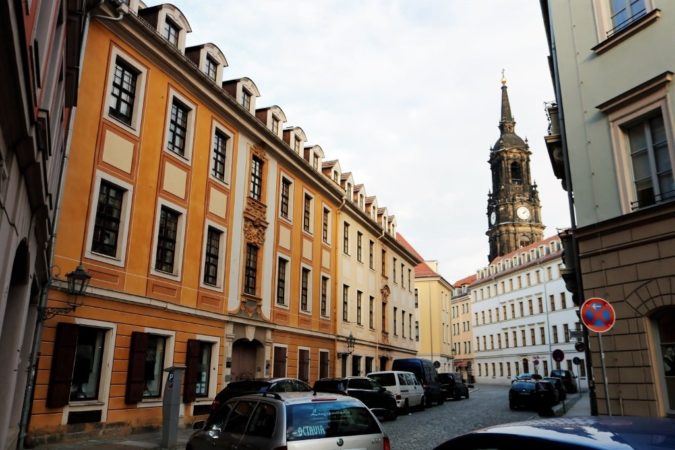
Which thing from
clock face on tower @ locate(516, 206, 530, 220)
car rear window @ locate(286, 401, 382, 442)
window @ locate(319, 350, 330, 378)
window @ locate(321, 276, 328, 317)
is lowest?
car rear window @ locate(286, 401, 382, 442)

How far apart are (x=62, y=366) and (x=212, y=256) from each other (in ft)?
24.4

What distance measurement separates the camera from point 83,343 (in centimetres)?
1441

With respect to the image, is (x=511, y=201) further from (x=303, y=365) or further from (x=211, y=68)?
(x=211, y=68)

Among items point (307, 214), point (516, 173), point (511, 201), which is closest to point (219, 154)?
point (307, 214)

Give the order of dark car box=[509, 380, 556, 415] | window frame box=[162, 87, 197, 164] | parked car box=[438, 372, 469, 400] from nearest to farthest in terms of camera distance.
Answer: window frame box=[162, 87, 197, 164]
dark car box=[509, 380, 556, 415]
parked car box=[438, 372, 469, 400]

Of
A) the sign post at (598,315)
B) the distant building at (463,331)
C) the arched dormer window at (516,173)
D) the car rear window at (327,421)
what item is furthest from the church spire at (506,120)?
the car rear window at (327,421)

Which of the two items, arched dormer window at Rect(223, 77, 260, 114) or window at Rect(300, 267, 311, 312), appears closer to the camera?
arched dormer window at Rect(223, 77, 260, 114)

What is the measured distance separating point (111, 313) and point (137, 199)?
3.61 metres

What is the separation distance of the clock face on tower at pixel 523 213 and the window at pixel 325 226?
7988cm

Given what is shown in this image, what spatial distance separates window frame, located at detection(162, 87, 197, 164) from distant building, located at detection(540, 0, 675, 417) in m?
12.4

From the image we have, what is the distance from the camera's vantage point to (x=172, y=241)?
18.0 meters

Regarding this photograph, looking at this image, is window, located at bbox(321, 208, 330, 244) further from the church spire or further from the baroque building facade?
the church spire

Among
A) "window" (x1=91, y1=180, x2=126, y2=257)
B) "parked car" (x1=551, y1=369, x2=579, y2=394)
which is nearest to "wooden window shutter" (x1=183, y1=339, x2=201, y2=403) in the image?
"window" (x1=91, y1=180, x2=126, y2=257)

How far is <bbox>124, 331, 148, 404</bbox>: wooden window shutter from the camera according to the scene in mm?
15137
